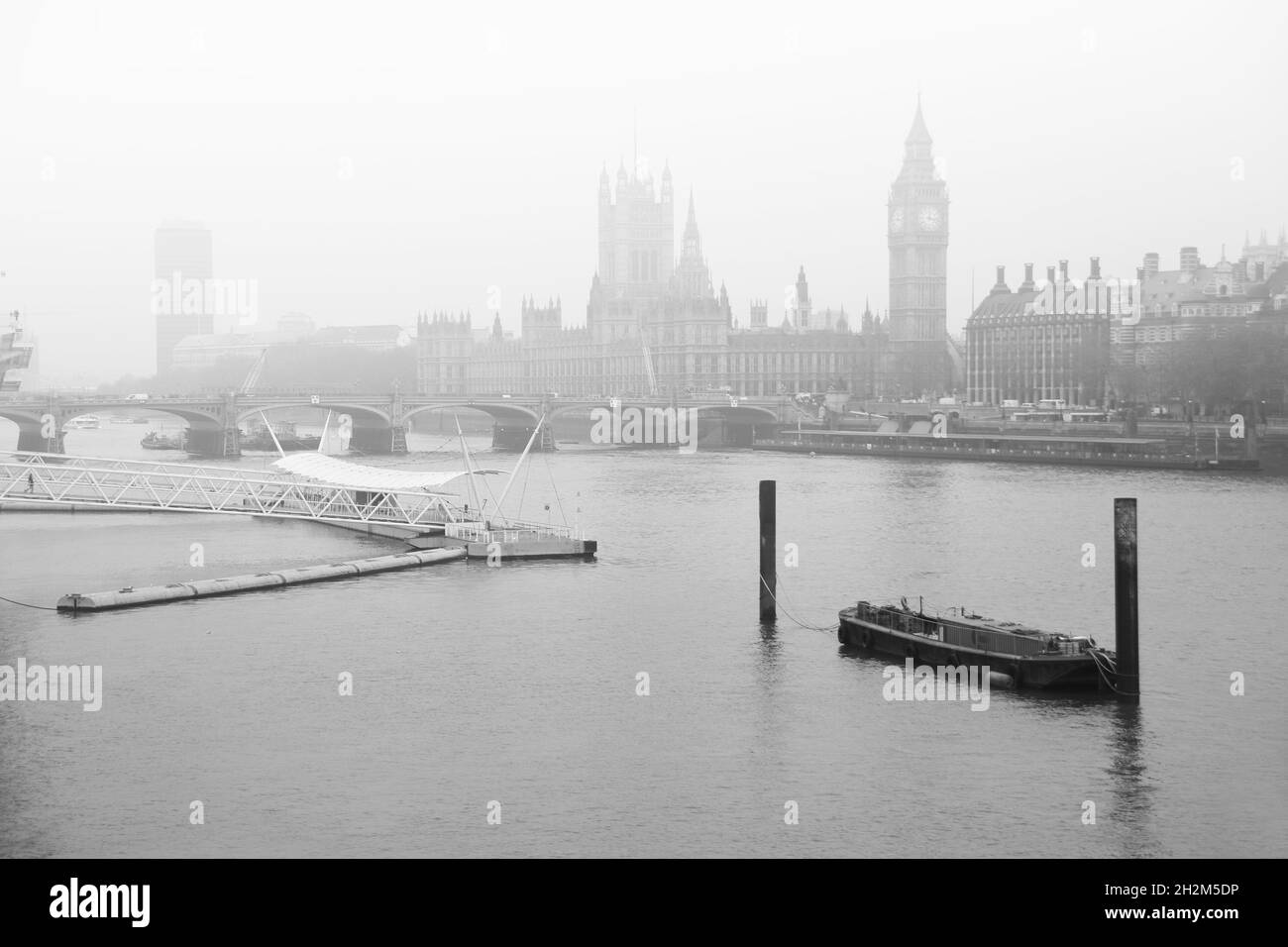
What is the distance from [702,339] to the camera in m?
129

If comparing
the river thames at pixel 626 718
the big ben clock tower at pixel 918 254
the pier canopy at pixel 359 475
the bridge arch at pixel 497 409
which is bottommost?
the river thames at pixel 626 718

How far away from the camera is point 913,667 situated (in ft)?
78.4

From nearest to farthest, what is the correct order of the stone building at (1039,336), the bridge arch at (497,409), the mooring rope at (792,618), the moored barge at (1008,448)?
1. the mooring rope at (792,618)
2. the moored barge at (1008,448)
3. the bridge arch at (497,409)
4. the stone building at (1039,336)

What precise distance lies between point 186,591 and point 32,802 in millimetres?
13109

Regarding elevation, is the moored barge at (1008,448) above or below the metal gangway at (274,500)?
above

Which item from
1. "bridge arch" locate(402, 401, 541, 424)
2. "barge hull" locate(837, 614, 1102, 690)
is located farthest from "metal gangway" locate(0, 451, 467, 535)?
"bridge arch" locate(402, 401, 541, 424)

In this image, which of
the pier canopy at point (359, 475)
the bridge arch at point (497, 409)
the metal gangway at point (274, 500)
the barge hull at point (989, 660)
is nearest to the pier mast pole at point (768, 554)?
the barge hull at point (989, 660)

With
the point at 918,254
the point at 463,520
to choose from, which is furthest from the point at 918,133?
the point at 463,520

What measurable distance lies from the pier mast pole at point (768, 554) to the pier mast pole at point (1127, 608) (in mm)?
7298

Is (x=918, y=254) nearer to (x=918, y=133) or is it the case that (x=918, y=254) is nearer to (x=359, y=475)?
(x=918, y=133)

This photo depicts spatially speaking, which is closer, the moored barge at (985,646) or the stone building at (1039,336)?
the moored barge at (985,646)

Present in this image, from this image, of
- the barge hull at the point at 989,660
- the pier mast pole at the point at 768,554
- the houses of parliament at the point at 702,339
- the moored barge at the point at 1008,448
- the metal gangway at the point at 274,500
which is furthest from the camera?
the houses of parliament at the point at 702,339

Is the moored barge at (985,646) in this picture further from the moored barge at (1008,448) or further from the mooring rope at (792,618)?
the moored barge at (1008,448)

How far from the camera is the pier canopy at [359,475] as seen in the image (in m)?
40.9
